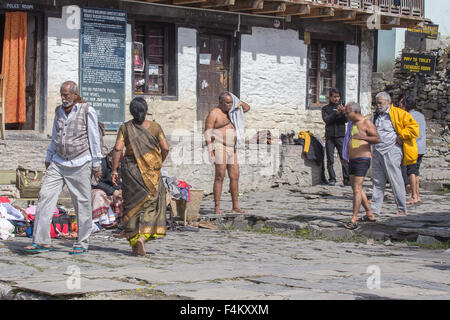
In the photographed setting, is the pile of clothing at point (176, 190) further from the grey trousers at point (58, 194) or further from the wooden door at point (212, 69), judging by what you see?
the wooden door at point (212, 69)

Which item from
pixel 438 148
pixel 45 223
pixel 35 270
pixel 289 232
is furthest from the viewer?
pixel 438 148

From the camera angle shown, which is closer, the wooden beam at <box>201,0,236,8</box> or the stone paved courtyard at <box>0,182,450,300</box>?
the stone paved courtyard at <box>0,182,450,300</box>

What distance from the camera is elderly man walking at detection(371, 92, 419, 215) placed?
35.3ft

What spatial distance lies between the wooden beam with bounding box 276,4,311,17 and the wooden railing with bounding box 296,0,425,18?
316 millimetres

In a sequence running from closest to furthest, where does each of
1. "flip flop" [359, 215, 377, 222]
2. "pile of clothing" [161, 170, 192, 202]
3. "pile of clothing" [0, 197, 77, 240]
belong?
"pile of clothing" [0, 197, 77, 240] < "flip flop" [359, 215, 377, 222] < "pile of clothing" [161, 170, 192, 202]

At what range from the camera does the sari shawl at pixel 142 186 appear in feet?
25.6

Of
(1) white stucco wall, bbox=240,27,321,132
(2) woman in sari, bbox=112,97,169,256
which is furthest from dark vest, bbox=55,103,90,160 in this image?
(1) white stucco wall, bbox=240,27,321,132

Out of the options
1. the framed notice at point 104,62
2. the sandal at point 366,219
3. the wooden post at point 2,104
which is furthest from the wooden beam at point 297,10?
the sandal at point 366,219

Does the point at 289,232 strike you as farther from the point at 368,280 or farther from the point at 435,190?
the point at 435,190

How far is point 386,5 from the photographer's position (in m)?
19.5

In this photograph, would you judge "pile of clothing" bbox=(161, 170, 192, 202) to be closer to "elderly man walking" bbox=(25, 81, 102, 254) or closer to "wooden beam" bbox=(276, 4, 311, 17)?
"elderly man walking" bbox=(25, 81, 102, 254)

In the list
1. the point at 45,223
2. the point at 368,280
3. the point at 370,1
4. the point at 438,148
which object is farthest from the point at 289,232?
the point at 438,148

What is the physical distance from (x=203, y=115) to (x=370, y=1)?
5.13 meters
